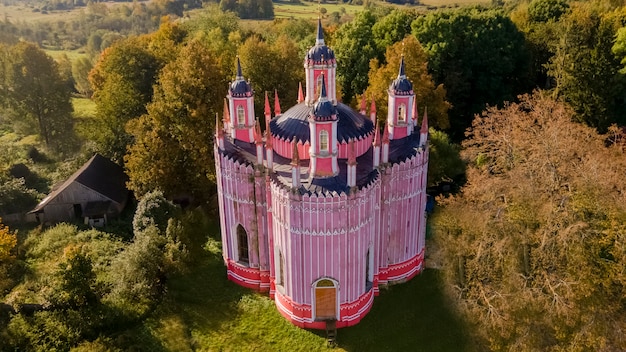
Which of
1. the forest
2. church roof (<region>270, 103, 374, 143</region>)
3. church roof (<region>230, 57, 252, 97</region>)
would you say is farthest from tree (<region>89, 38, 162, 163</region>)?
church roof (<region>270, 103, 374, 143</region>)

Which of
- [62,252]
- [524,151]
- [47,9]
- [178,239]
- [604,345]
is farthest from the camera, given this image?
[47,9]

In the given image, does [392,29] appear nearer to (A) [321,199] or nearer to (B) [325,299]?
(A) [321,199]

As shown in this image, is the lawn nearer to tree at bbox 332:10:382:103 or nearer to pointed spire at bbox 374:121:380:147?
pointed spire at bbox 374:121:380:147

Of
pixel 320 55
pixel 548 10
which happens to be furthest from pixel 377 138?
pixel 548 10

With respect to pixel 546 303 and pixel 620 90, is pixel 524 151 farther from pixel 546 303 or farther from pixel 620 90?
pixel 620 90

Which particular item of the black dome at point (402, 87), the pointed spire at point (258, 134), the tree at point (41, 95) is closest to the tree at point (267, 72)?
the pointed spire at point (258, 134)

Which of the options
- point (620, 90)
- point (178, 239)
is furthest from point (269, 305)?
point (620, 90)
